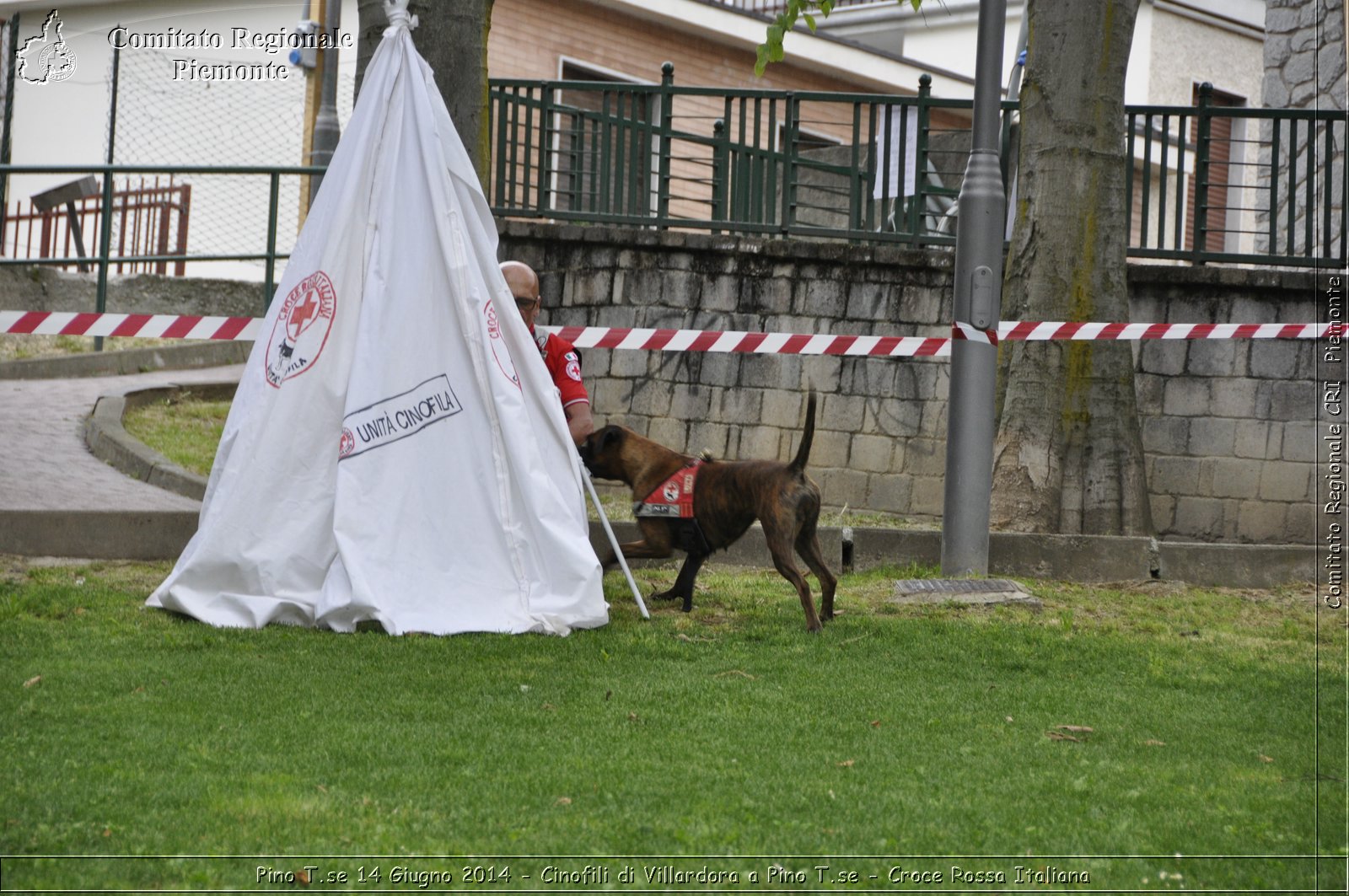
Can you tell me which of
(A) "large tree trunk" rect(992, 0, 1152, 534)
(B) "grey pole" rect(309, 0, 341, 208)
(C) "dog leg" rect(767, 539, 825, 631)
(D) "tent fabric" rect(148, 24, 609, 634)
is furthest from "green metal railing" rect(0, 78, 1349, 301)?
(C) "dog leg" rect(767, 539, 825, 631)

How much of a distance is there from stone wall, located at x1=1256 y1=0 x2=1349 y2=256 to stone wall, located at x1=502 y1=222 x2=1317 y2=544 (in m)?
1.06

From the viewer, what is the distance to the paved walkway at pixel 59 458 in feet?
28.1

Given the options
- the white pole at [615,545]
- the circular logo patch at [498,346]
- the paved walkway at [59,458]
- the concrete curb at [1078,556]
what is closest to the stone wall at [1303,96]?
the concrete curb at [1078,556]

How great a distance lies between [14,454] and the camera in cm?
978

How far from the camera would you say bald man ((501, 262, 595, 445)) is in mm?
7086

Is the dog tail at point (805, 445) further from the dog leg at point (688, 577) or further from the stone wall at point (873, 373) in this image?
the stone wall at point (873, 373)

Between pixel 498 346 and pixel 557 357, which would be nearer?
pixel 498 346

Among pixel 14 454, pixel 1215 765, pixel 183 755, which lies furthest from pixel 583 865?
pixel 14 454

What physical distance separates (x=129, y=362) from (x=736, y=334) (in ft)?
26.1

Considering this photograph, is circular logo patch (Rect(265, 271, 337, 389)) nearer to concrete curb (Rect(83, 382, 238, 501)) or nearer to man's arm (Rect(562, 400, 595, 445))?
man's arm (Rect(562, 400, 595, 445))

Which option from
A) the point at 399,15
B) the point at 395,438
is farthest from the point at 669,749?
the point at 399,15

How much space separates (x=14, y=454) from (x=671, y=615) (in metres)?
5.40

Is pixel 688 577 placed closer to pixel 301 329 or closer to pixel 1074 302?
pixel 301 329

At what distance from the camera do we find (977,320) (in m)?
8.12
